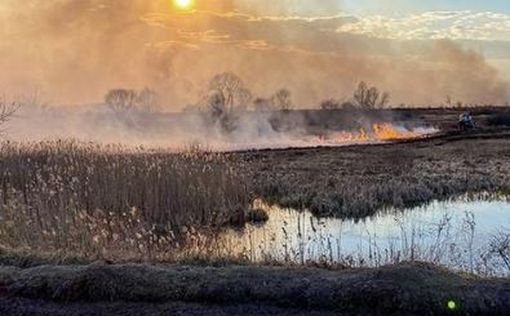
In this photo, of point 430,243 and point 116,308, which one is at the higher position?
point 116,308

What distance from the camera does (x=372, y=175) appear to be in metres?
26.9

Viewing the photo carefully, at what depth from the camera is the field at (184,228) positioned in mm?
7953

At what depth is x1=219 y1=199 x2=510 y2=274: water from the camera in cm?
1158

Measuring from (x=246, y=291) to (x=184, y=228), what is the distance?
666cm

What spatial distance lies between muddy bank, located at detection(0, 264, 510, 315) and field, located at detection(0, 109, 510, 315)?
0.05 ft

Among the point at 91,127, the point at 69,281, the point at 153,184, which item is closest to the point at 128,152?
the point at 153,184

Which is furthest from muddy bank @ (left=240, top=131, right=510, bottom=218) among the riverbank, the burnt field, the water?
the riverbank

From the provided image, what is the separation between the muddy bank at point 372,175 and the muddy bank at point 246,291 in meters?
10.7

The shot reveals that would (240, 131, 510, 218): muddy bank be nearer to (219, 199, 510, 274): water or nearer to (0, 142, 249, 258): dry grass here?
(219, 199, 510, 274): water

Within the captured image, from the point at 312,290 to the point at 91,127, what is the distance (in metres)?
50.4

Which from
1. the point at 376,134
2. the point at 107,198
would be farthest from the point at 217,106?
the point at 107,198


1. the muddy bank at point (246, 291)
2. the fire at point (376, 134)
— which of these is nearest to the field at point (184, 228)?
the muddy bank at point (246, 291)

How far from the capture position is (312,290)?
8070 mm

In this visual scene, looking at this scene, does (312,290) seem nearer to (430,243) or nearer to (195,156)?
(430,243)
